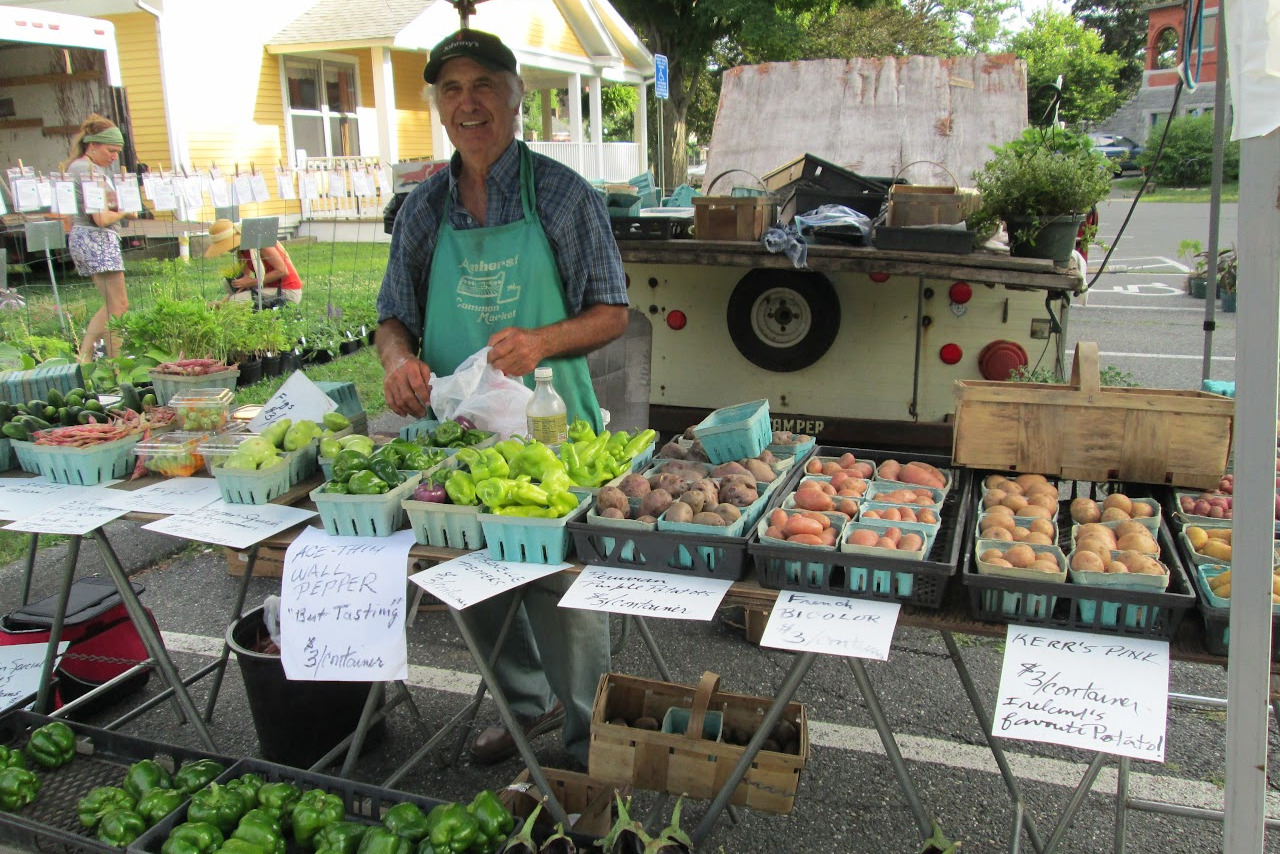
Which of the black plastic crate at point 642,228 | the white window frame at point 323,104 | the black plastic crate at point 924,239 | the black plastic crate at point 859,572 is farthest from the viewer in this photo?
the white window frame at point 323,104

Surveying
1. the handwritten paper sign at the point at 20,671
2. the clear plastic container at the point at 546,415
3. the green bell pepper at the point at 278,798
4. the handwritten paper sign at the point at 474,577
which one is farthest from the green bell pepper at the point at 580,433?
the handwritten paper sign at the point at 20,671

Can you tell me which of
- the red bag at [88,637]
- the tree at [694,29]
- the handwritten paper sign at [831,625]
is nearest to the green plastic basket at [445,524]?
the handwritten paper sign at [831,625]

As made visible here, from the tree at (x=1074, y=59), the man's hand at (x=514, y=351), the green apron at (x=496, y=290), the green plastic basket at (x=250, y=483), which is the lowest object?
the green plastic basket at (x=250, y=483)

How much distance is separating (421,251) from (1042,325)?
308cm

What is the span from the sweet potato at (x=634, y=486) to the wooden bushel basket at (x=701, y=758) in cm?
66

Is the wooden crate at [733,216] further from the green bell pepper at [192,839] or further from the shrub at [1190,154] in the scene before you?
the shrub at [1190,154]

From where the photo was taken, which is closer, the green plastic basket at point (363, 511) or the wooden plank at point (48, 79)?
A: the green plastic basket at point (363, 511)

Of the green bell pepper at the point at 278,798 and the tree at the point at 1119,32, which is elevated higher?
the tree at the point at 1119,32

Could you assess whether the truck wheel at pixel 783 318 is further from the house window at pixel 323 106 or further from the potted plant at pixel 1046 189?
the house window at pixel 323 106

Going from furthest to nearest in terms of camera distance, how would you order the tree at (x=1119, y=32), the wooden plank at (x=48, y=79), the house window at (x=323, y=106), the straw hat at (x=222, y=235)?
the tree at (x=1119, y=32) → the house window at (x=323, y=106) → the wooden plank at (x=48, y=79) → the straw hat at (x=222, y=235)

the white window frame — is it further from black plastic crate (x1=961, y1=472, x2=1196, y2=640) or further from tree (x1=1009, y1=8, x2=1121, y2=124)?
tree (x1=1009, y1=8, x2=1121, y2=124)

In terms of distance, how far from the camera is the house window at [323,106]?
1728 centimetres

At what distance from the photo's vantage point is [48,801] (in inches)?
104

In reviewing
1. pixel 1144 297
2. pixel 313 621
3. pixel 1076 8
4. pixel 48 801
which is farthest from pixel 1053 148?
pixel 1076 8
